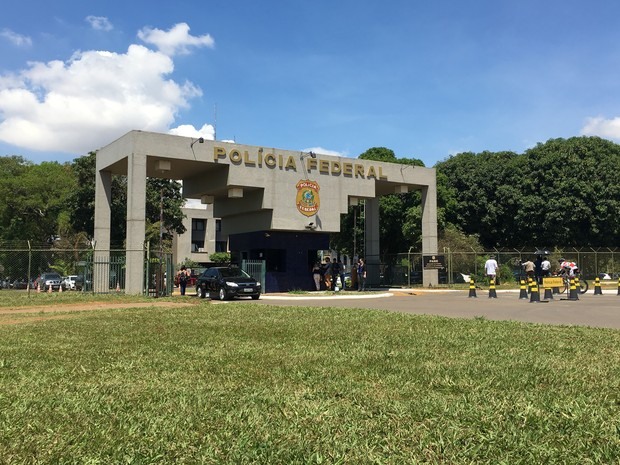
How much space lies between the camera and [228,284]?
2252cm

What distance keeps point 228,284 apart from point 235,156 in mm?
7447

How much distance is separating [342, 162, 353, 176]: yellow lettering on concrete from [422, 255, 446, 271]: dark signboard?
23.9 feet

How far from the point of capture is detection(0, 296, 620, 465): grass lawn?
3.82 m

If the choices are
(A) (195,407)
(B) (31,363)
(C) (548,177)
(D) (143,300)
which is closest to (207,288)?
(D) (143,300)

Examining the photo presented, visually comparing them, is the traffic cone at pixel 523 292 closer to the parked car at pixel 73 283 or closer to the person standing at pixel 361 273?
the person standing at pixel 361 273

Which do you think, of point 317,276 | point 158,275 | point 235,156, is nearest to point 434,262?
point 317,276

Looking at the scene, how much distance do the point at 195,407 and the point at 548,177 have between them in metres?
47.4

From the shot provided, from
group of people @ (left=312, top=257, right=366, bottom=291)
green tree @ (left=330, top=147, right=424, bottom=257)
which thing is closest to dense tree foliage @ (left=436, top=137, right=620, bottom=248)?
green tree @ (left=330, top=147, right=424, bottom=257)

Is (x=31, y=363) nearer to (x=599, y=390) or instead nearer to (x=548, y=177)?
(x=599, y=390)

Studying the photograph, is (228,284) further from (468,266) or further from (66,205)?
(66,205)

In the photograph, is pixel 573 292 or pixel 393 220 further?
pixel 393 220

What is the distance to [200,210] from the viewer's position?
7388 centimetres

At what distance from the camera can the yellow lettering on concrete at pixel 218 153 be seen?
26.2 m

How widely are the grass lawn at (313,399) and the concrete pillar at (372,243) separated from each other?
25216 millimetres
